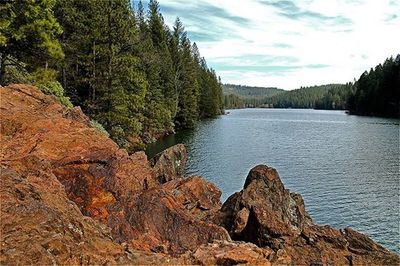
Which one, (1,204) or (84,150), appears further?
(84,150)

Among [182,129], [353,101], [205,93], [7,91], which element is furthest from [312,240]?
[353,101]

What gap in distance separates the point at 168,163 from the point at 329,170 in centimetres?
1644

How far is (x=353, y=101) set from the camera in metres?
146

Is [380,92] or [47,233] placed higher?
[380,92]

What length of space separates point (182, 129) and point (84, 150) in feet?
200

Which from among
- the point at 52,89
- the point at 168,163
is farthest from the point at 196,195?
the point at 52,89

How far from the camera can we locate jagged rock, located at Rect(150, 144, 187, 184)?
2358 cm

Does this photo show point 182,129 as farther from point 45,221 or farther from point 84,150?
point 45,221

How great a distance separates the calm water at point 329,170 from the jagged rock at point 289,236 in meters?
8.51

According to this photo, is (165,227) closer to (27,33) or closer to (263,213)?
(263,213)

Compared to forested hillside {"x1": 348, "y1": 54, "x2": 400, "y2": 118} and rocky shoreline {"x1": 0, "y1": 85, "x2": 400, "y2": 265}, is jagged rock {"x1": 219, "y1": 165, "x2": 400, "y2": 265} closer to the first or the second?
rocky shoreline {"x1": 0, "y1": 85, "x2": 400, "y2": 265}

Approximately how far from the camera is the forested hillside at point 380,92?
107375 millimetres

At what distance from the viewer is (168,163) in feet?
83.3

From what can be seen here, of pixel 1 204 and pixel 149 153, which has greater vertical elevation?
pixel 1 204
